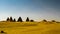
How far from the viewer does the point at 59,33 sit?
15.9m

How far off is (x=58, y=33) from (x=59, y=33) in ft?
0.38

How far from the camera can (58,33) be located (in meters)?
16.0
